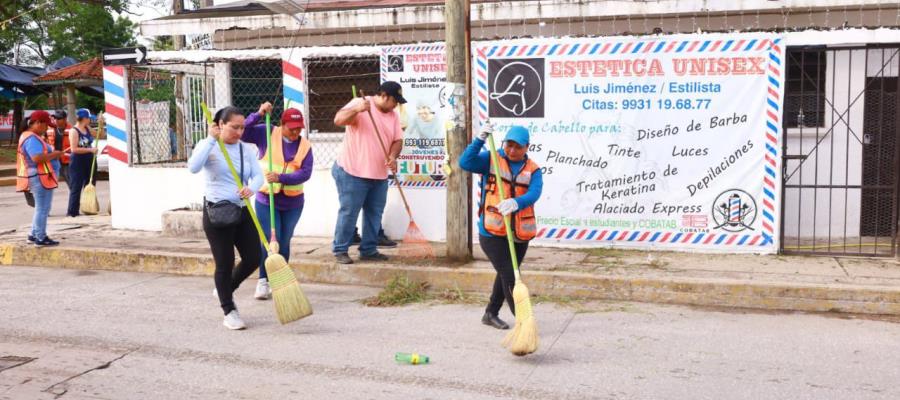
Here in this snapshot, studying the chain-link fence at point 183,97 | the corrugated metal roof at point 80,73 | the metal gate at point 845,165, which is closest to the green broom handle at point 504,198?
the metal gate at point 845,165

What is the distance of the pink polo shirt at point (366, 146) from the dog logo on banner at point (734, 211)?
128 inches

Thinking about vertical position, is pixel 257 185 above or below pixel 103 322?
above

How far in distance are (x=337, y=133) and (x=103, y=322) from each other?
4.01 m

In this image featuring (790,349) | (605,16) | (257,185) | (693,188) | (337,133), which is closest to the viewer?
(790,349)

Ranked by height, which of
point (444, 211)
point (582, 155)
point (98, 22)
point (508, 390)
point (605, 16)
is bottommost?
point (508, 390)

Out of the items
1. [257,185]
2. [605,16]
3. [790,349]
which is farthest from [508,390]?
[605,16]

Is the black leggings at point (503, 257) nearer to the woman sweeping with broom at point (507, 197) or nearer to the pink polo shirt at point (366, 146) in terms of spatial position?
the woman sweeping with broom at point (507, 197)

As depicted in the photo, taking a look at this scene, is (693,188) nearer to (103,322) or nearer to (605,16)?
(605,16)

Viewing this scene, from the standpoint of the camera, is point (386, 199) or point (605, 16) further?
point (605, 16)

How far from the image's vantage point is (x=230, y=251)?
664cm

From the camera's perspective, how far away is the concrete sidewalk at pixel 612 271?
280 inches

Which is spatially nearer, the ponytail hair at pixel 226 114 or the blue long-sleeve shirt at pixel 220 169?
the blue long-sleeve shirt at pixel 220 169

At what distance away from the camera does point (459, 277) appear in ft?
26.1

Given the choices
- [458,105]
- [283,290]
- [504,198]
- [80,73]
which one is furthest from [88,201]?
[80,73]
